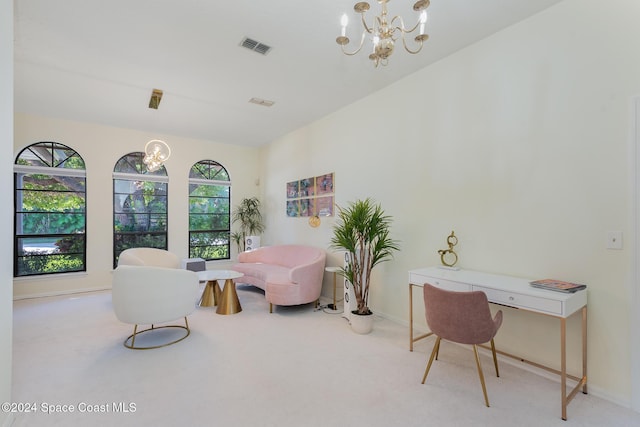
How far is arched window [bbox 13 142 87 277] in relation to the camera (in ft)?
16.4

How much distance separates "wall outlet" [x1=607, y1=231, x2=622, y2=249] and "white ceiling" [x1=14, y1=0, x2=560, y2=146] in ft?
6.37

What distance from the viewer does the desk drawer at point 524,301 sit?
205 centimetres

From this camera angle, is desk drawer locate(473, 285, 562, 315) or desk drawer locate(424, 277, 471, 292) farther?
desk drawer locate(424, 277, 471, 292)

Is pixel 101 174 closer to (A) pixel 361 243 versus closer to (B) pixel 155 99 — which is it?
(B) pixel 155 99

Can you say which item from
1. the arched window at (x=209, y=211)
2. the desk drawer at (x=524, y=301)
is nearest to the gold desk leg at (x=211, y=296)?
the arched window at (x=209, y=211)

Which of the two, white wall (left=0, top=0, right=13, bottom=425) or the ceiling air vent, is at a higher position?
the ceiling air vent

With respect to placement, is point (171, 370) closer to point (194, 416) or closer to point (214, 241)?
point (194, 416)

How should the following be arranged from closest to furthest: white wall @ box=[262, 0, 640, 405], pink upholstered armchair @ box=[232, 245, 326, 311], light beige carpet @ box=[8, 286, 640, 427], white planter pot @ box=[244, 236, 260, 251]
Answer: light beige carpet @ box=[8, 286, 640, 427], white wall @ box=[262, 0, 640, 405], pink upholstered armchair @ box=[232, 245, 326, 311], white planter pot @ box=[244, 236, 260, 251]

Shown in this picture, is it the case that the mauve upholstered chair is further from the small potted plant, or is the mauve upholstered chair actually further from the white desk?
the small potted plant

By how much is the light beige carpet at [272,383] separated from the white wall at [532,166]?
21.9 inches

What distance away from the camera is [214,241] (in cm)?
685

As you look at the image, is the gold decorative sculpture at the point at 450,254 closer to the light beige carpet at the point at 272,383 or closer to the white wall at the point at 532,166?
the white wall at the point at 532,166

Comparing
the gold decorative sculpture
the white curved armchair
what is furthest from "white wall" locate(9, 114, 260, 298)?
the gold decorative sculpture

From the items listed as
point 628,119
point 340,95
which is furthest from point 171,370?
point 628,119
